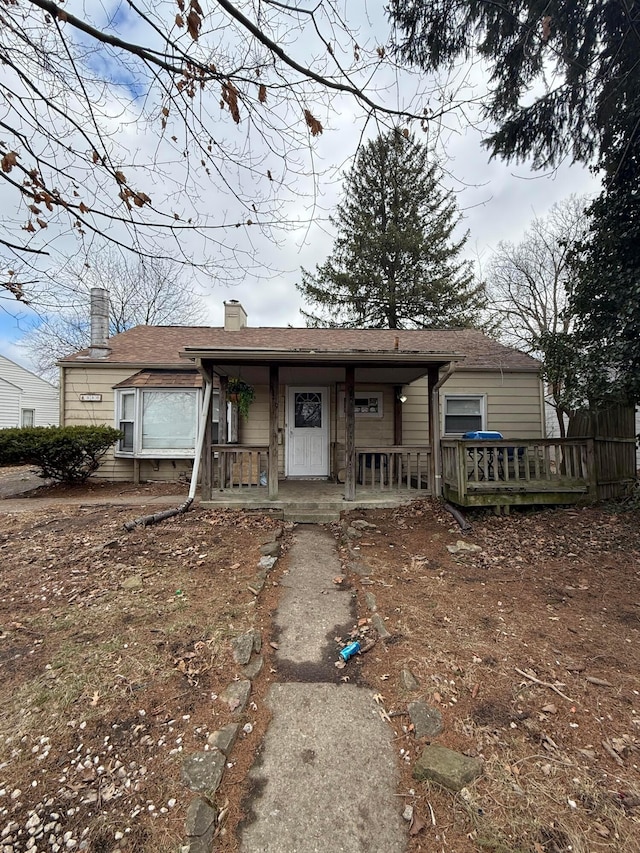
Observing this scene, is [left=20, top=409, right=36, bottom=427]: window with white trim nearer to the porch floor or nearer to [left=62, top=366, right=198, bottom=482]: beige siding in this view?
[left=62, top=366, right=198, bottom=482]: beige siding

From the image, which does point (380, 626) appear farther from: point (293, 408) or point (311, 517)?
point (293, 408)

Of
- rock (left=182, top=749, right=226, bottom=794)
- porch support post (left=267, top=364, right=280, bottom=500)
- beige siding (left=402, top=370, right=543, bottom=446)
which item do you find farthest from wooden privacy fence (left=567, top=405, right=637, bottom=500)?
rock (left=182, top=749, right=226, bottom=794)

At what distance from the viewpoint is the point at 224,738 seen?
198cm

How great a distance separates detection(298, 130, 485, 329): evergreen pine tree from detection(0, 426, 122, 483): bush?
12.9 metres

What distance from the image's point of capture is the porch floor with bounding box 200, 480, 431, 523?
20.6 ft

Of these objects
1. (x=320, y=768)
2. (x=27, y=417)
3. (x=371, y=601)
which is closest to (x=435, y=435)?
(x=371, y=601)

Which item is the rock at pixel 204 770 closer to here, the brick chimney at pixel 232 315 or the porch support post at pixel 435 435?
the porch support post at pixel 435 435

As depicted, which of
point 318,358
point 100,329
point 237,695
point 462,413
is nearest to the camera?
point 237,695

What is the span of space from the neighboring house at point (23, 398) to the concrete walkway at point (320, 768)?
22.5 metres

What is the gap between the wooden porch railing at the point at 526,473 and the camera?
20.3ft

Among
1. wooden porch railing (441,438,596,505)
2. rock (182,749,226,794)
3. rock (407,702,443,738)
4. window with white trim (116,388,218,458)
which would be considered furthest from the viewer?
window with white trim (116,388,218,458)

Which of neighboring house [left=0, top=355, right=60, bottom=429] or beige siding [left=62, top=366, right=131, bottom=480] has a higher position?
neighboring house [left=0, top=355, right=60, bottom=429]

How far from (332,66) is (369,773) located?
12.6ft

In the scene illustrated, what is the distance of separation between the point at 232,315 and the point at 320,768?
10.1 m
